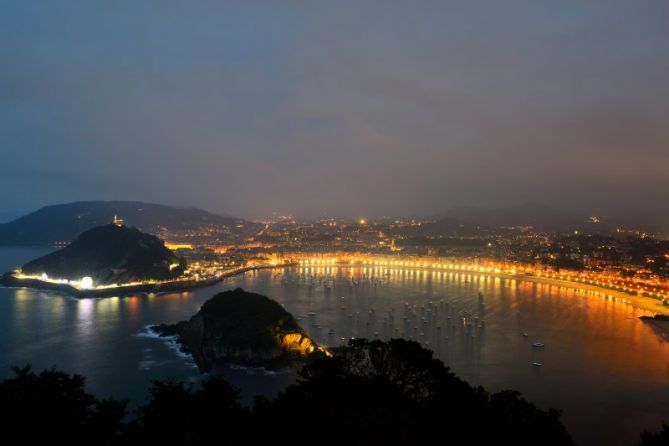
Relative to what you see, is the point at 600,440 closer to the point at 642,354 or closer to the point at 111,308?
the point at 642,354

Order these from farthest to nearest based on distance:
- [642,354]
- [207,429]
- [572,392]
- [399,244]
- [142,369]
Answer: [399,244]
[642,354]
[142,369]
[572,392]
[207,429]

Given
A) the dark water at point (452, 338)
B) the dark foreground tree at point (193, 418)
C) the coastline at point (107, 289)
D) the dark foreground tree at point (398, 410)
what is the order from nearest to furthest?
the dark foreground tree at point (398, 410) → the dark foreground tree at point (193, 418) → the dark water at point (452, 338) → the coastline at point (107, 289)

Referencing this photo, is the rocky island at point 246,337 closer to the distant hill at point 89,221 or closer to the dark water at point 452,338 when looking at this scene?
the dark water at point 452,338

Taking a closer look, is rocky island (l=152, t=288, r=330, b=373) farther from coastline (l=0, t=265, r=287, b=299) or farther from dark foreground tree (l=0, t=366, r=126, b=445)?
coastline (l=0, t=265, r=287, b=299)

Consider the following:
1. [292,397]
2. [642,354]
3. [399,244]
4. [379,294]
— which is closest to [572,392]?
[642,354]

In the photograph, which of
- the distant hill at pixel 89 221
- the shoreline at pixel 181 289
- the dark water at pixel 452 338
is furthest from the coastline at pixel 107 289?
the distant hill at pixel 89 221

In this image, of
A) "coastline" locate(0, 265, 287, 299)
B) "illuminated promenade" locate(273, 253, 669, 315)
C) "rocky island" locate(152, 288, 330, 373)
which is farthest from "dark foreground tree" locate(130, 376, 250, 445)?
"coastline" locate(0, 265, 287, 299)

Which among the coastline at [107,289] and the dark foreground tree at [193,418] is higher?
the dark foreground tree at [193,418]

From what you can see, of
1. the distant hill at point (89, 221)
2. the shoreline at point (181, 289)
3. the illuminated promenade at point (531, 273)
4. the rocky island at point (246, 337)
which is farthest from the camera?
the distant hill at point (89, 221)
